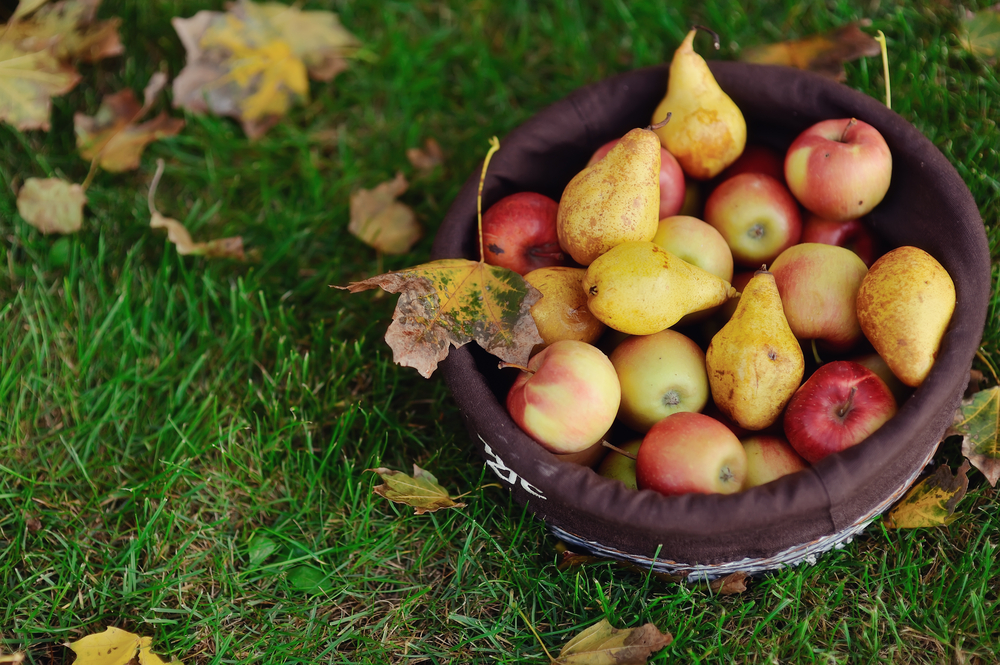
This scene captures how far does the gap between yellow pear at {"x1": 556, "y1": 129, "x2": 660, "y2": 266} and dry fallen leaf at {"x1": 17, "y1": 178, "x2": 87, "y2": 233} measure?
1.68 meters

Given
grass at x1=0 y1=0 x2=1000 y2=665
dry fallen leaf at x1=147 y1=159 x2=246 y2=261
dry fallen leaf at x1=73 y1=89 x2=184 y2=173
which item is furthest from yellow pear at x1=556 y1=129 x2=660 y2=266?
dry fallen leaf at x1=73 y1=89 x2=184 y2=173

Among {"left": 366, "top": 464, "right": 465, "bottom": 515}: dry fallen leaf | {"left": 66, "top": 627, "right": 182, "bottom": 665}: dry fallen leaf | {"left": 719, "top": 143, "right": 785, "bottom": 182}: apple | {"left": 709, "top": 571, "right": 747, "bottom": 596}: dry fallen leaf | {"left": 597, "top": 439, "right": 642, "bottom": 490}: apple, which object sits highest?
{"left": 719, "top": 143, "right": 785, "bottom": 182}: apple

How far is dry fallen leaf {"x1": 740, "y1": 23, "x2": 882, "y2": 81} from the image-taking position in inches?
94.2

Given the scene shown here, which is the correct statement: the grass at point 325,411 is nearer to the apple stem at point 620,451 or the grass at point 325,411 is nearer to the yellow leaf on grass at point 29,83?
the yellow leaf on grass at point 29,83

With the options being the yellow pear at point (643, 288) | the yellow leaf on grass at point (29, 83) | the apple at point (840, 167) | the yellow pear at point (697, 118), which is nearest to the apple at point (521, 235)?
the yellow pear at point (643, 288)

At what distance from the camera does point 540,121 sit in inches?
82.0

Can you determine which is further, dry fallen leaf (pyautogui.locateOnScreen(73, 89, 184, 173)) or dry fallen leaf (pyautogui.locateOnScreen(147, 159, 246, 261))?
dry fallen leaf (pyautogui.locateOnScreen(73, 89, 184, 173))

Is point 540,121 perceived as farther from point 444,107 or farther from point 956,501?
point 956,501

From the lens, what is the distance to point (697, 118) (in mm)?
1989

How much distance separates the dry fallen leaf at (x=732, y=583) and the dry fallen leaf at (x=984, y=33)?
195cm

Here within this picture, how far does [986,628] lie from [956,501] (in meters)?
0.28

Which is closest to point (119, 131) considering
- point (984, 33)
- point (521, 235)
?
point (521, 235)

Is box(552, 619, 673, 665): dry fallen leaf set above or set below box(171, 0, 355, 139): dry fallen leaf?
below

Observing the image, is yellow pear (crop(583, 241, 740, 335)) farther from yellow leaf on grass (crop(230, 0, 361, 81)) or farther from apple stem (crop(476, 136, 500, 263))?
yellow leaf on grass (crop(230, 0, 361, 81))
